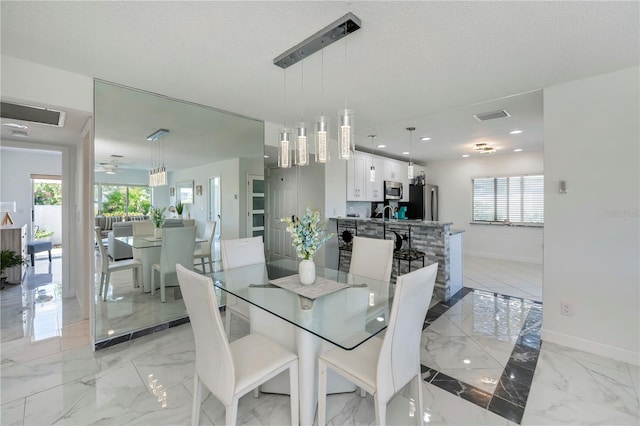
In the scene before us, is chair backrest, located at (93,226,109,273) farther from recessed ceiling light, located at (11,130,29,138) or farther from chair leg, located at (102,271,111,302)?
recessed ceiling light, located at (11,130,29,138)

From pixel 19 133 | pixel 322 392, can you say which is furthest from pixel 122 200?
pixel 322 392

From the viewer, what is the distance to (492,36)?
1.87m

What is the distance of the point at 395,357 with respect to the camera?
1.42 m

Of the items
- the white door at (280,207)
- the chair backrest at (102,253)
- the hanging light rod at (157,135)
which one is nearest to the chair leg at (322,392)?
the chair backrest at (102,253)

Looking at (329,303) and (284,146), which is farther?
(284,146)

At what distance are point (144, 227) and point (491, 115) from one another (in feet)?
14.3

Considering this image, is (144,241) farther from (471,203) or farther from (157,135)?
(471,203)

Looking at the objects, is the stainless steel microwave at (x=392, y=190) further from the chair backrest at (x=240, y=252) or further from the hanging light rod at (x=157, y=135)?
the hanging light rod at (x=157, y=135)

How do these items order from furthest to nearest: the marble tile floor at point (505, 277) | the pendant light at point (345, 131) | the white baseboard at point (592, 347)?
the marble tile floor at point (505, 277), the white baseboard at point (592, 347), the pendant light at point (345, 131)

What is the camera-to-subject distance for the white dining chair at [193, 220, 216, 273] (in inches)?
135

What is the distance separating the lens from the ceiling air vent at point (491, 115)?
3.48m

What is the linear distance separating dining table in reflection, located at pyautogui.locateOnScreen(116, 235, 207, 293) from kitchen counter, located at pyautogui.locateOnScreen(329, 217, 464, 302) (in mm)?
2592

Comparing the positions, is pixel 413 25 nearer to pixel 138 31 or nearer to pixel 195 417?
pixel 138 31

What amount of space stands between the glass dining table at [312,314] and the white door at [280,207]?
263 cm
